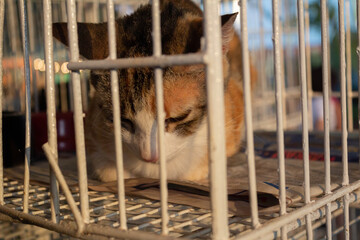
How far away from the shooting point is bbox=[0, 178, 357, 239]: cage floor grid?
673 millimetres

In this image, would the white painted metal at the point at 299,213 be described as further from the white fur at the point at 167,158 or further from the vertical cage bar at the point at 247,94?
the white fur at the point at 167,158

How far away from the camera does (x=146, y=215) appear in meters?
0.75

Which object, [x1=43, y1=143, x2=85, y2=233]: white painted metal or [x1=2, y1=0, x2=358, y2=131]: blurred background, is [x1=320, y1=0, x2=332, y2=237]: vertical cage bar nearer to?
[x1=43, y1=143, x2=85, y2=233]: white painted metal

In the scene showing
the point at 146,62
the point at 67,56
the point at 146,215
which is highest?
the point at 67,56

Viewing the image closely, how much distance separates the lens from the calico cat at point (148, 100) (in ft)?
3.09

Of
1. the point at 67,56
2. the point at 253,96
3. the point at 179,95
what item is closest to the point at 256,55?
the point at 253,96

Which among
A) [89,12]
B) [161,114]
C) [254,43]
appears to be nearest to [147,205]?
[161,114]

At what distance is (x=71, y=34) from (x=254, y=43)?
1.96m

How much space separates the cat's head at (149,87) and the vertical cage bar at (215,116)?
13.9 inches

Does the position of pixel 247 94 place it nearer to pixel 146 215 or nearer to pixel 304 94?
pixel 304 94

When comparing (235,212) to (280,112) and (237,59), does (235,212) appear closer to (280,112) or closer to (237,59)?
(280,112)

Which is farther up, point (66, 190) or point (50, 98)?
point (50, 98)

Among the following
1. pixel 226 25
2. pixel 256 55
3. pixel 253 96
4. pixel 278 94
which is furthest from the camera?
pixel 256 55

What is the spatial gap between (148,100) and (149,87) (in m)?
0.04
